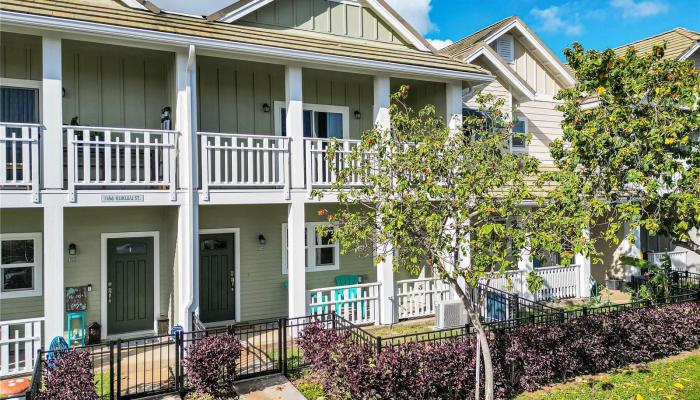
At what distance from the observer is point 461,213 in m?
7.50

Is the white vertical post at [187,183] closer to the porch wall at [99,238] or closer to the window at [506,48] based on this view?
the porch wall at [99,238]

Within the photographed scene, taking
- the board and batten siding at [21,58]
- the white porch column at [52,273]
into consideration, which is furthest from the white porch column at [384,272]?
the board and batten siding at [21,58]

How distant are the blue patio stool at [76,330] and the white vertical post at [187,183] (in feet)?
7.72

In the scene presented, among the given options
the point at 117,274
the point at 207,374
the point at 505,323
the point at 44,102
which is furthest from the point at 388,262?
Answer: the point at 44,102

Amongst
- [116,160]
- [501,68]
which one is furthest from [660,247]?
[116,160]

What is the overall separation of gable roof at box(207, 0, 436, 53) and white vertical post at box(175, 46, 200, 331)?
7.19 ft

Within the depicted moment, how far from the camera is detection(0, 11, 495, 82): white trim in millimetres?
8883

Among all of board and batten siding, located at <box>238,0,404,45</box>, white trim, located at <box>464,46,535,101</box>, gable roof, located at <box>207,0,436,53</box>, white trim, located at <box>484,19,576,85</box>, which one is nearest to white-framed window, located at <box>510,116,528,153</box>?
white trim, located at <box>464,46,535,101</box>

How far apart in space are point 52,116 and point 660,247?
2100cm

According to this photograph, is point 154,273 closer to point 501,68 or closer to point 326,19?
point 326,19

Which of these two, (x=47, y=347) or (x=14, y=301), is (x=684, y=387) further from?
(x=14, y=301)

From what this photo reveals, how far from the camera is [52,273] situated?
898 centimetres

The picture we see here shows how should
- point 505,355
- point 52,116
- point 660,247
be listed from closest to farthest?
point 505,355
point 52,116
point 660,247

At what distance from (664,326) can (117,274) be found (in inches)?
480
